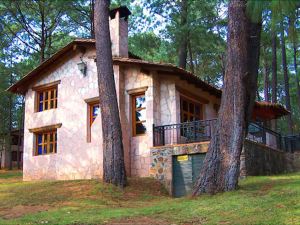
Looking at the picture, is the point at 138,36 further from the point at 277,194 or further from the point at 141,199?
the point at 277,194

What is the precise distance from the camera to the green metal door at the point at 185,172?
46.9ft

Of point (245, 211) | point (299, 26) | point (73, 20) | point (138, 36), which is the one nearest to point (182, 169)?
point (245, 211)

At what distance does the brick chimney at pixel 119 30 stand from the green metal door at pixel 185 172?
18.3ft

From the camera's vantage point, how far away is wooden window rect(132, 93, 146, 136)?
1638 cm

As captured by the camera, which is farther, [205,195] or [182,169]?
[182,169]

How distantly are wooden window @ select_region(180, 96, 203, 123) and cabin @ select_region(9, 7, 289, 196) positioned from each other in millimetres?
45

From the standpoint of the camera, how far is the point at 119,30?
1762 cm

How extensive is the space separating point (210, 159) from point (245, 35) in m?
3.39

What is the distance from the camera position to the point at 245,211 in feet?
27.7

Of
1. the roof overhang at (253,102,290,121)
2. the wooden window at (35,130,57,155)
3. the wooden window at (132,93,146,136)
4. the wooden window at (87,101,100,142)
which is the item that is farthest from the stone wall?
the roof overhang at (253,102,290,121)

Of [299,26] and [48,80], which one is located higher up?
[48,80]

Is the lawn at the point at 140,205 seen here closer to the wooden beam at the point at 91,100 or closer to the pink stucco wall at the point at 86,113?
the pink stucco wall at the point at 86,113

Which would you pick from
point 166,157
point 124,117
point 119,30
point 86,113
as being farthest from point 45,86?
point 166,157

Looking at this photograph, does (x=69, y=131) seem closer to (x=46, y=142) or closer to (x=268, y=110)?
(x=46, y=142)
